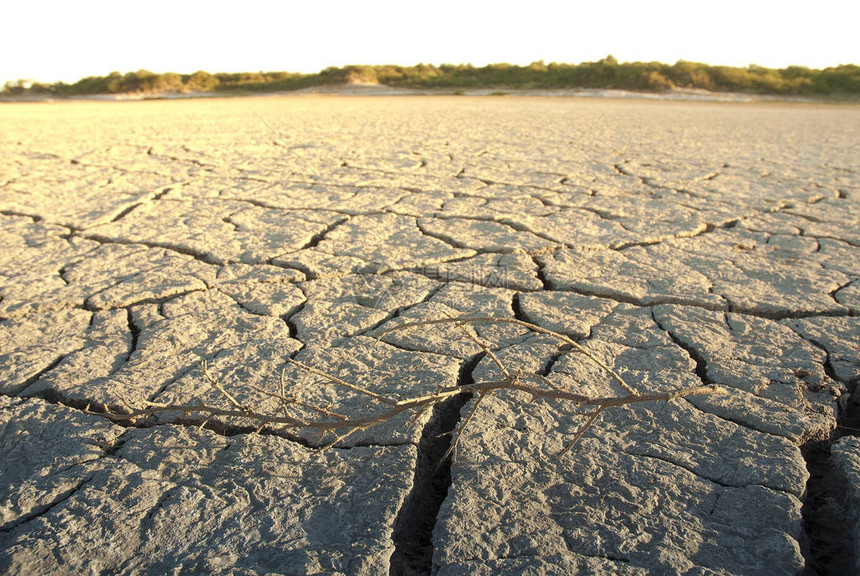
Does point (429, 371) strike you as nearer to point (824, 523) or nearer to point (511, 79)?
point (824, 523)

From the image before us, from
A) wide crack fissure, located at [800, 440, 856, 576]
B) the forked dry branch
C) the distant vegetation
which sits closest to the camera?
wide crack fissure, located at [800, 440, 856, 576]

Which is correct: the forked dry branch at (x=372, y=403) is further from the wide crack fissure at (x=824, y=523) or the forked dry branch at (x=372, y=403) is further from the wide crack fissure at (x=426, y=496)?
the wide crack fissure at (x=824, y=523)

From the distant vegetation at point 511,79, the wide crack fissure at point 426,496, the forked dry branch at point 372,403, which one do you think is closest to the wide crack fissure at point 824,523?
the forked dry branch at point 372,403

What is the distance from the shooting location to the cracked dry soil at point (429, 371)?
1001 millimetres

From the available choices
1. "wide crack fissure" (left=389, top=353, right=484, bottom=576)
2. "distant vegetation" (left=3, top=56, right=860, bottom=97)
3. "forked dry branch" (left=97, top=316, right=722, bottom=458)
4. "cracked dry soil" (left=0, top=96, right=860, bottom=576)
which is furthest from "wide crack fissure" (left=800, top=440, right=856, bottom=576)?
"distant vegetation" (left=3, top=56, right=860, bottom=97)

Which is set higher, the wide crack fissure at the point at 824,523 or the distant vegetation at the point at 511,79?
the distant vegetation at the point at 511,79

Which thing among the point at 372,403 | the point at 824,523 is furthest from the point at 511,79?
the point at 824,523

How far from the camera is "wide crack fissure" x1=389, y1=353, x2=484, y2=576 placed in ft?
3.20

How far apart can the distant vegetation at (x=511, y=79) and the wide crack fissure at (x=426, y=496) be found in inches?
660

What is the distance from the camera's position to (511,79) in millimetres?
19984

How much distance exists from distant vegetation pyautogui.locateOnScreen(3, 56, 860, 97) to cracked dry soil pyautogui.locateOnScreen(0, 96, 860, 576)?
14555mm

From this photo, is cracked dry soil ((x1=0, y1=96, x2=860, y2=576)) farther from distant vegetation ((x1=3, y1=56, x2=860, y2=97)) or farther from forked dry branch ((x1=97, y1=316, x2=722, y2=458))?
distant vegetation ((x1=3, y1=56, x2=860, y2=97))

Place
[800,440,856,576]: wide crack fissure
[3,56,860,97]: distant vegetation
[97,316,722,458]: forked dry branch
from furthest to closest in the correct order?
[3,56,860,97]: distant vegetation → [97,316,722,458]: forked dry branch → [800,440,856,576]: wide crack fissure

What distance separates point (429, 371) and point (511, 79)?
19967 millimetres
